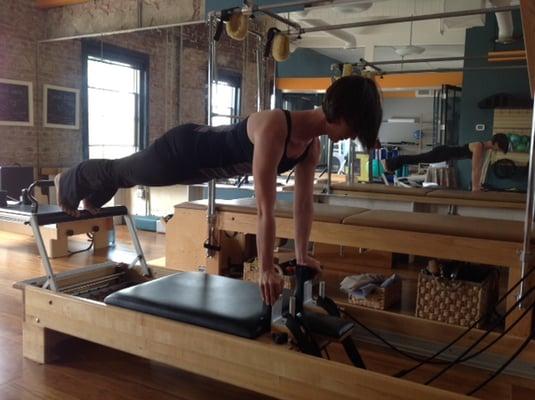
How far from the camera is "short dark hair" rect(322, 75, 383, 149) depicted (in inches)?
61.1

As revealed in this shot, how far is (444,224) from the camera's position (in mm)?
2379

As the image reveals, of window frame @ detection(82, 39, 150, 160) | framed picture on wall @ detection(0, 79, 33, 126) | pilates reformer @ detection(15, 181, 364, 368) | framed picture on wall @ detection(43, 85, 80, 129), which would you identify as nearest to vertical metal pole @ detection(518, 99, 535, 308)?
pilates reformer @ detection(15, 181, 364, 368)

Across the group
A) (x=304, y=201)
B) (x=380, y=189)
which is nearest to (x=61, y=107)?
(x=380, y=189)

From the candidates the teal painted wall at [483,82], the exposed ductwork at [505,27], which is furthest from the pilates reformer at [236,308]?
the teal painted wall at [483,82]

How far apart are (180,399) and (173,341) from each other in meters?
0.27

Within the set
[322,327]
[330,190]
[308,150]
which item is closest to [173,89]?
[330,190]

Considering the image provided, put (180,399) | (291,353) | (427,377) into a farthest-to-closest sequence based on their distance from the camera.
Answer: (427,377) < (180,399) < (291,353)

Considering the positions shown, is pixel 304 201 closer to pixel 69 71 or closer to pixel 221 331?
pixel 221 331

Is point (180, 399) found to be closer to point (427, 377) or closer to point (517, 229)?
point (427, 377)

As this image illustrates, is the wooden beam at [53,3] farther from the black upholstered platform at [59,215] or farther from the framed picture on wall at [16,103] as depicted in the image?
the black upholstered platform at [59,215]

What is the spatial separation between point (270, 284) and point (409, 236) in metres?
1.00

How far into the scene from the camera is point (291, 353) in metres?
1.51

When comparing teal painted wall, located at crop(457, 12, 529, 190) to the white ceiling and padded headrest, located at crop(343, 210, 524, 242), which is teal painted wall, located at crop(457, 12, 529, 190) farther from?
padded headrest, located at crop(343, 210, 524, 242)

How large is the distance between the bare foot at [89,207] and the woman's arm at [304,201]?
1039 millimetres
